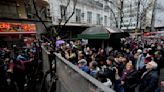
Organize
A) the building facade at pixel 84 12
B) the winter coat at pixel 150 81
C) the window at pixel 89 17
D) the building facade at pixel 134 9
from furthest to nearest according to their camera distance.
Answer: the window at pixel 89 17
the building facade at pixel 84 12
the building facade at pixel 134 9
the winter coat at pixel 150 81

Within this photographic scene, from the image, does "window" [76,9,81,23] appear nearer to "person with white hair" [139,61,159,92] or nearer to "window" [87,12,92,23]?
"window" [87,12,92,23]

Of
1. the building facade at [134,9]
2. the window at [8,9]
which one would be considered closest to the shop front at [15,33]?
the window at [8,9]

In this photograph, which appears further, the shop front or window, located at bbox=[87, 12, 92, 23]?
window, located at bbox=[87, 12, 92, 23]

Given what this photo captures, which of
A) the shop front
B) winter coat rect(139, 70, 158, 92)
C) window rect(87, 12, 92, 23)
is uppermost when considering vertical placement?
window rect(87, 12, 92, 23)

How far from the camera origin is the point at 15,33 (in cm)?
1666

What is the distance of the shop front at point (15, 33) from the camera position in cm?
1550

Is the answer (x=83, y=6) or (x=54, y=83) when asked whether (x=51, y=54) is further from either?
(x=83, y=6)

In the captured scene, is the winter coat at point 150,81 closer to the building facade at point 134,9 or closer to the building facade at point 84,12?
the building facade at point 134,9

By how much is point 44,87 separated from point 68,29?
1653 centimetres

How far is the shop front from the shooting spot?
15500mm

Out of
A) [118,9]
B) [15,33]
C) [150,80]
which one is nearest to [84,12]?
[118,9]

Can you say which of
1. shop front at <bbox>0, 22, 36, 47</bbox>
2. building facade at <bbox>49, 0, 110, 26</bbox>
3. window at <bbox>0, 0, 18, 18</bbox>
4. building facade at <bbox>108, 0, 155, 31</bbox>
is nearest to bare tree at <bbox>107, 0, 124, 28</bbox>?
building facade at <bbox>108, 0, 155, 31</bbox>

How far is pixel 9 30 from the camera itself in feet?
52.6

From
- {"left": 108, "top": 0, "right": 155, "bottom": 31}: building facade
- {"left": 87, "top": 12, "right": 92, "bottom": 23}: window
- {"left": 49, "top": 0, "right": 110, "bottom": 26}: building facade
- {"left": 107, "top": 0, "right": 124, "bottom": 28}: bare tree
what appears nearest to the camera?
{"left": 107, "top": 0, "right": 124, "bottom": 28}: bare tree
